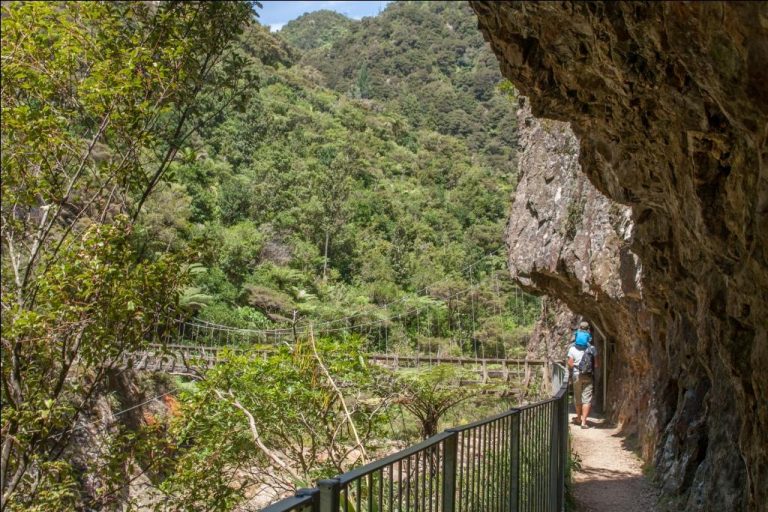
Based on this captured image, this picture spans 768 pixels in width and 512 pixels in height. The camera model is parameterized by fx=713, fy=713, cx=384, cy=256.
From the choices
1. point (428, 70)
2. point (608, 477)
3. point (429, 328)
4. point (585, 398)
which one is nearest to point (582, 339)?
point (585, 398)

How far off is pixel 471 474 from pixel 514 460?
2.18 ft

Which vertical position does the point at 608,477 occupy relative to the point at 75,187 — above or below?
below

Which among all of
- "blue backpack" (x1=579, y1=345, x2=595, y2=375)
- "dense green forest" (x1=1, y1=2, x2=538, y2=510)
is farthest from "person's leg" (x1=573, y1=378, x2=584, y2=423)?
"dense green forest" (x1=1, y1=2, x2=538, y2=510)

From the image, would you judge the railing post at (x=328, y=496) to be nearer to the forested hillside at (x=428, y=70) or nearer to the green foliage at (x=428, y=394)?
the green foliage at (x=428, y=394)

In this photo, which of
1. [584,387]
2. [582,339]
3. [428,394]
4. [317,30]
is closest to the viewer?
[428,394]

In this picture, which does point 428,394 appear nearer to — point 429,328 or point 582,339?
point 582,339

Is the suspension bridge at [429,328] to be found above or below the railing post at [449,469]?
below

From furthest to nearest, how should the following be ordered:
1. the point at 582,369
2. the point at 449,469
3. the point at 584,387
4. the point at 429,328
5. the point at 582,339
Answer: the point at 429,328
the point at 582,339
the point at 584,387
the point at 582,369
the point at 449,469

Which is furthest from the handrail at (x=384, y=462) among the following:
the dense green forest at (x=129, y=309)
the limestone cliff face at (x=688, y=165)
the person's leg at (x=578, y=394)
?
the person's leg at (x=578, y=394)

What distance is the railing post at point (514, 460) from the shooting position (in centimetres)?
323

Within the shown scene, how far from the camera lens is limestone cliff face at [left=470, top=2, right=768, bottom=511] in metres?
2.56

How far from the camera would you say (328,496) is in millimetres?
1469

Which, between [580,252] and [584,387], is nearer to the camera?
[580,252]

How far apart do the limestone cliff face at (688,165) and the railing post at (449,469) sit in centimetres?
154
